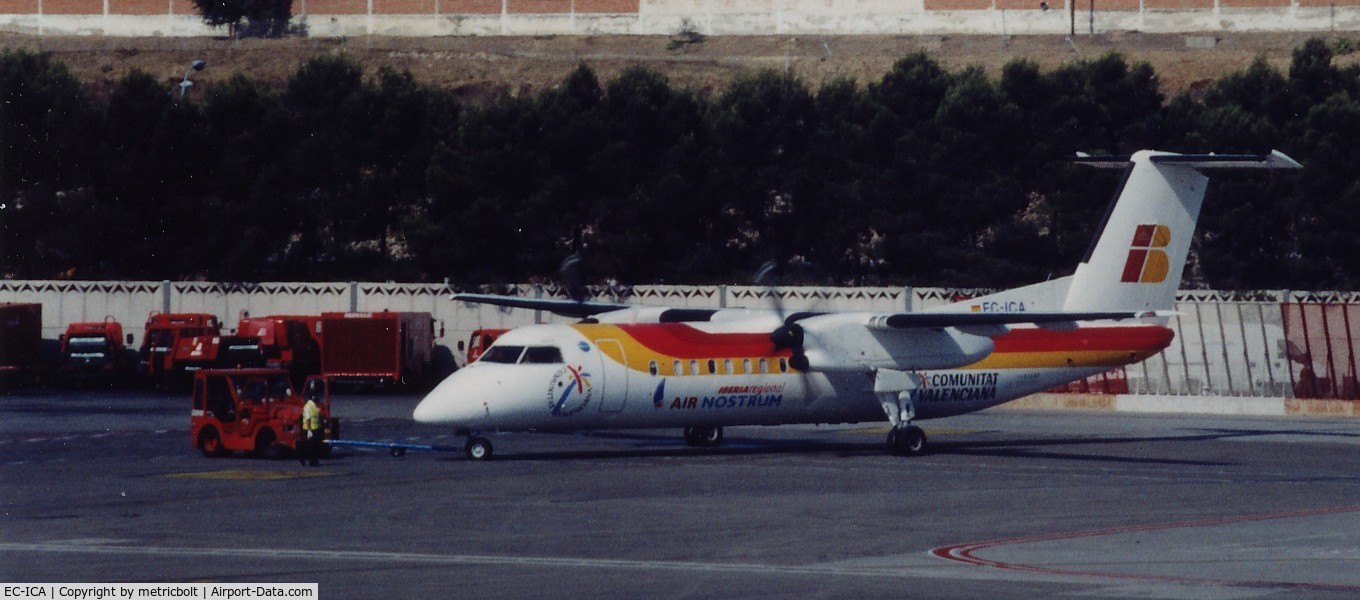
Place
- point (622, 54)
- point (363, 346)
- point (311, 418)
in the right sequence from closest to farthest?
point (311, 418) < point (363, 346) < point (622, 54)

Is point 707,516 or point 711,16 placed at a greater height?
point 711,16

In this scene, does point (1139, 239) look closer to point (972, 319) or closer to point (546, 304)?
point (972, 319)

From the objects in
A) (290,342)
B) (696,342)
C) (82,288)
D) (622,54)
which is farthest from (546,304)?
(622,54)

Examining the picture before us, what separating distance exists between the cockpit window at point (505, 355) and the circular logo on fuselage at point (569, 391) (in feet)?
2.58

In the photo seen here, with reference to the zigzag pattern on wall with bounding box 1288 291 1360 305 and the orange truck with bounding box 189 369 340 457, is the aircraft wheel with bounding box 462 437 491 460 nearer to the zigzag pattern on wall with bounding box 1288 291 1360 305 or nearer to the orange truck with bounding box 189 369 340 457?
the orange truck with bounding box 189 369 340 457

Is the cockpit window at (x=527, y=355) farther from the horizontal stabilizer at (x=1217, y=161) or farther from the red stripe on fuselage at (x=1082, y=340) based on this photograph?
the horizontal stabilizer at (x=1217, y=161)

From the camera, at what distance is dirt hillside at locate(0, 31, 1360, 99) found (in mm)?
111938

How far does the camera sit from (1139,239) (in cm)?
3662

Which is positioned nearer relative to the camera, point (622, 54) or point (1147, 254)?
point (1147, 254)

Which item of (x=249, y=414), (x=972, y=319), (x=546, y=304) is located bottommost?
(x=249, y=414)

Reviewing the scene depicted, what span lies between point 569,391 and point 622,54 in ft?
297

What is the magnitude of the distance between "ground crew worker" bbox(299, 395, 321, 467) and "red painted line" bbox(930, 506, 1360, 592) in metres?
14.0

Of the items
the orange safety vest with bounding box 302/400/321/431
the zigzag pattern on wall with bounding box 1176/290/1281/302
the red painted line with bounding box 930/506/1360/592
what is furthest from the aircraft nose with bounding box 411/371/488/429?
the zigzag pattern on wall with bounding box 1176/290/1281/302

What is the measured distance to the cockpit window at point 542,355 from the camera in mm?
31156
